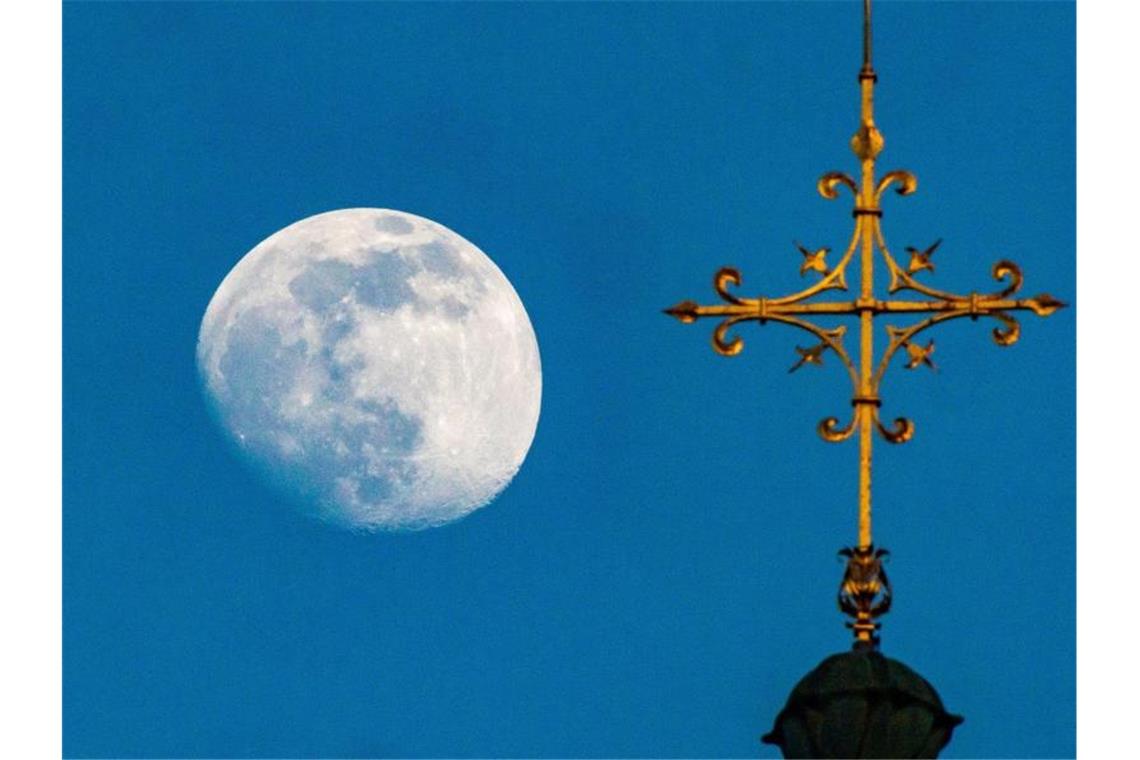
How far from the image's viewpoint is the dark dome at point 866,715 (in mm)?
24750

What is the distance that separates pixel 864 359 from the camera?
83.5 ft

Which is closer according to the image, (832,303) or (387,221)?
(832,303)

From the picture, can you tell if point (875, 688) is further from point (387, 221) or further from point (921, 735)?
point (387, 221)

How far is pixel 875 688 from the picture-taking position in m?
24.8

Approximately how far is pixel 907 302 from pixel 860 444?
77cm

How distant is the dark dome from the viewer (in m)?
24.8

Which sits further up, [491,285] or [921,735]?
[491,285]

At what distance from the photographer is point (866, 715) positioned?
24.8 meters

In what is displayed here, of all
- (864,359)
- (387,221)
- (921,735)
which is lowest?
(921,735)

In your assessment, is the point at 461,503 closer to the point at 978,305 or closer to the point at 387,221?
the point at 387,221

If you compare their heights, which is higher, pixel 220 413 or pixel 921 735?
pixel 220 413

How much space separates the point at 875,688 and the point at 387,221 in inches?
651

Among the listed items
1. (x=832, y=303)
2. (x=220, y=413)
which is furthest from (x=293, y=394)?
(x=832, y=303)

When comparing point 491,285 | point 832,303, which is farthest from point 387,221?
point 832,303
